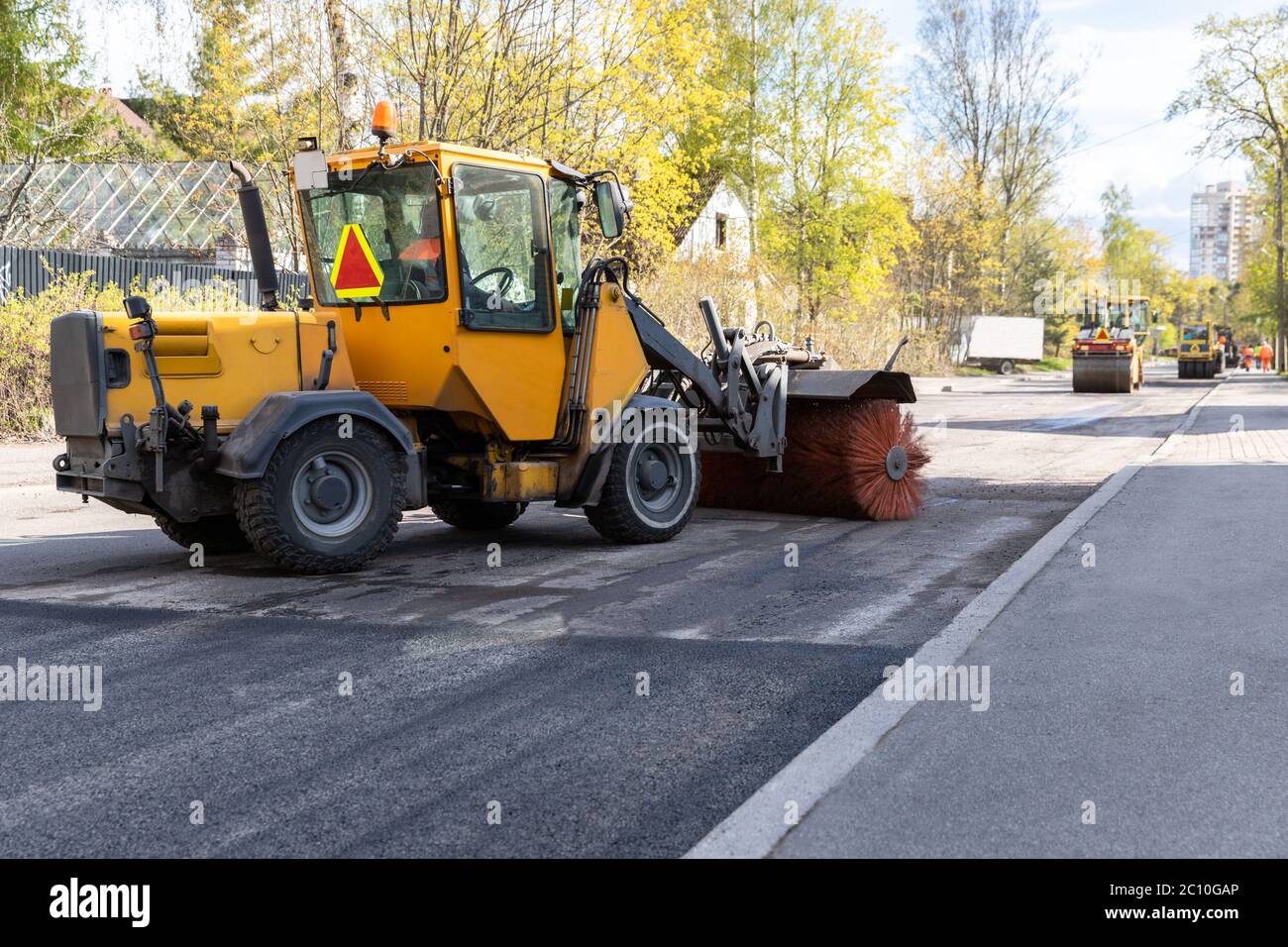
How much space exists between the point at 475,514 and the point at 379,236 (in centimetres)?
263

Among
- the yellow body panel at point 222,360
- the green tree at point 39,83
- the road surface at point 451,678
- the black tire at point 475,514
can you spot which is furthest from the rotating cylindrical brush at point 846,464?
the green tree at point 39,83

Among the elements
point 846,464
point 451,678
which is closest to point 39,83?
point 846,464

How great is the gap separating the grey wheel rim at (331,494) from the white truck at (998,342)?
5455cm

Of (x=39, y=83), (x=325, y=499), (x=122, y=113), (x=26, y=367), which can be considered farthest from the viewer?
(x=122, y=113)

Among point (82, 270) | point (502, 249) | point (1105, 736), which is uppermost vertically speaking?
point (82, 270)

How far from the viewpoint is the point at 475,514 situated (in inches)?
407

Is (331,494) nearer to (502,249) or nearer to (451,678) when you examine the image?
(502,249)

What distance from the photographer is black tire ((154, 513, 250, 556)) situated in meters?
8.64

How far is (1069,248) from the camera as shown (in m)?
71.8

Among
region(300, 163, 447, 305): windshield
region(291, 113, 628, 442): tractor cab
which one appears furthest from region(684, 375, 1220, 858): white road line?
region(300, 163, 447, 305): windshield

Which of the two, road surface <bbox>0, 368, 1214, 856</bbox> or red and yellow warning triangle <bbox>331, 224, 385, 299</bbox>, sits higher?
red and yellow warning triangle <bbox>331, 224, 385, 299</bbox>

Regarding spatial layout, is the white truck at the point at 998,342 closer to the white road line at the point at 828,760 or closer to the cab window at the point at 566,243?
the cab window at the point at 566,243

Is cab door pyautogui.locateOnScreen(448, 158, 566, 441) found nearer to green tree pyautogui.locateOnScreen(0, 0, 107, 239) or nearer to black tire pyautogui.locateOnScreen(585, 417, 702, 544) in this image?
black tire pyautogui.locateOnScreen(585, 417, 702, 544)

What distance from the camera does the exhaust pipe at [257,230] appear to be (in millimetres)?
8047
